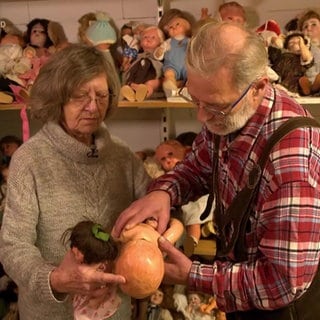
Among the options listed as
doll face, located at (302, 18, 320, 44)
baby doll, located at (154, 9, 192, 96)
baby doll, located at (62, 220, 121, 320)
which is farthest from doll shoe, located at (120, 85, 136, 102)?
baby doll, located at (62, 220, 121, 320)

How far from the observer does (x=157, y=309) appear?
5.55 ft

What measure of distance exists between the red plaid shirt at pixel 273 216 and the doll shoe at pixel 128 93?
716 millimetres

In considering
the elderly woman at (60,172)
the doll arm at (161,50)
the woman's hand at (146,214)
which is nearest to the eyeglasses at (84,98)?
the elderly woman at (60,172)

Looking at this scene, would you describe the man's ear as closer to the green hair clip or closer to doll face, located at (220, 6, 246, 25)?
the green hair clip

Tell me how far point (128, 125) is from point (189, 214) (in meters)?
0.55

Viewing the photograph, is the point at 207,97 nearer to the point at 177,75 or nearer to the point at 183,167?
the point at 183,167

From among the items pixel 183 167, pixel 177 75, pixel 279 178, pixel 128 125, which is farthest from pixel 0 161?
pixel 279 178

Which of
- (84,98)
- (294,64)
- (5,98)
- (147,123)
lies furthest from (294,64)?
(5,98)

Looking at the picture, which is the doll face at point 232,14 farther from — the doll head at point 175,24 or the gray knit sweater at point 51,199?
the gray knit sweater at point 51,199

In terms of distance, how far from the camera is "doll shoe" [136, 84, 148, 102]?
5.33 ft

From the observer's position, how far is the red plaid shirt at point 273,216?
808mm

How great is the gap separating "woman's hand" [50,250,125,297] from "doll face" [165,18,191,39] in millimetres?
1024

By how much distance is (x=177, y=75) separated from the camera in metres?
1.70

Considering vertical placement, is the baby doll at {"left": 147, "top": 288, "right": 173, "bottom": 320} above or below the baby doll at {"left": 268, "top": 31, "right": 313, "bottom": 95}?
below
